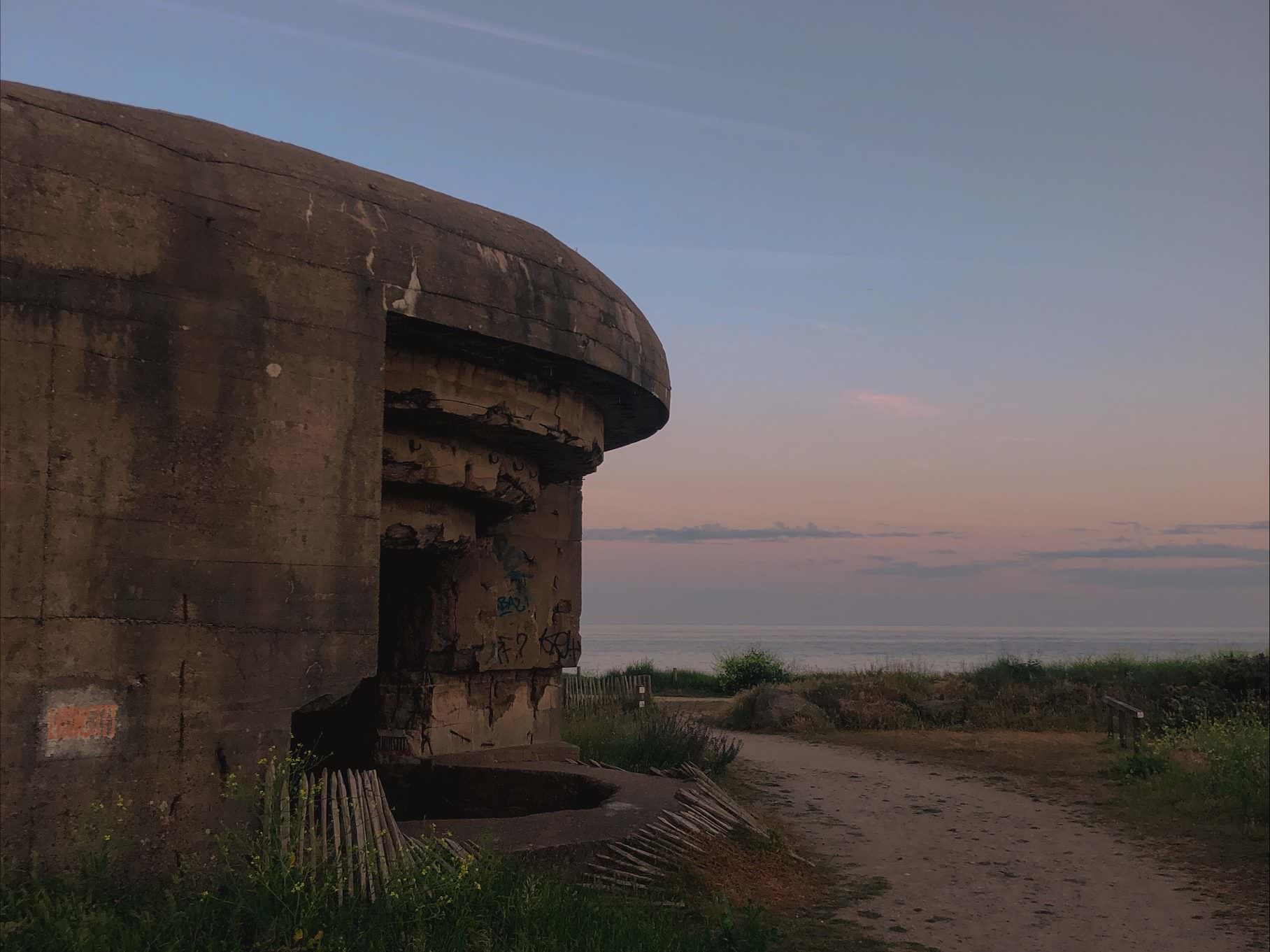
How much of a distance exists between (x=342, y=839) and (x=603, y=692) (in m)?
12.5

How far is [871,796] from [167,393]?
8364 mm

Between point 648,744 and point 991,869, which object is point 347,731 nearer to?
point 648,744

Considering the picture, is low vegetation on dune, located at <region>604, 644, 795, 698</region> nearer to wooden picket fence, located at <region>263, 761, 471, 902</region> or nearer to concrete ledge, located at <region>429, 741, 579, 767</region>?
concrete ledge, located at <region>429, 741, 579, 767</region>

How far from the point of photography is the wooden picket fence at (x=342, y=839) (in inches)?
163

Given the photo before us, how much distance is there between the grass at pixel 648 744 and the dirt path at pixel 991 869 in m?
0.72

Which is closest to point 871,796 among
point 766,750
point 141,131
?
point 766,750

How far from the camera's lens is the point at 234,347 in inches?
169

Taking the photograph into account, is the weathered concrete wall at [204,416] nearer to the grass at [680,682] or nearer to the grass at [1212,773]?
the grass at [1212,773]

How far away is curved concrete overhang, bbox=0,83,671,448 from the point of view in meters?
3.94

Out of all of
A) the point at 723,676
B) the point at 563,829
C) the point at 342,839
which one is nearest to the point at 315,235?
the point at 342,839

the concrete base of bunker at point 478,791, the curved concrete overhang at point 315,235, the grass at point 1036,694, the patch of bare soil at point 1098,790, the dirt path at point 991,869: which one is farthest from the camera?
the grass at point 1036,694

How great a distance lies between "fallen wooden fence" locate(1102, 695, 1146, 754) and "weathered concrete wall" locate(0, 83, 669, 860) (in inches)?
386

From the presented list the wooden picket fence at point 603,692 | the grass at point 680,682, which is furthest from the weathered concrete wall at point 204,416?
the grass at point 680,682

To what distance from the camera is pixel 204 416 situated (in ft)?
13.7
